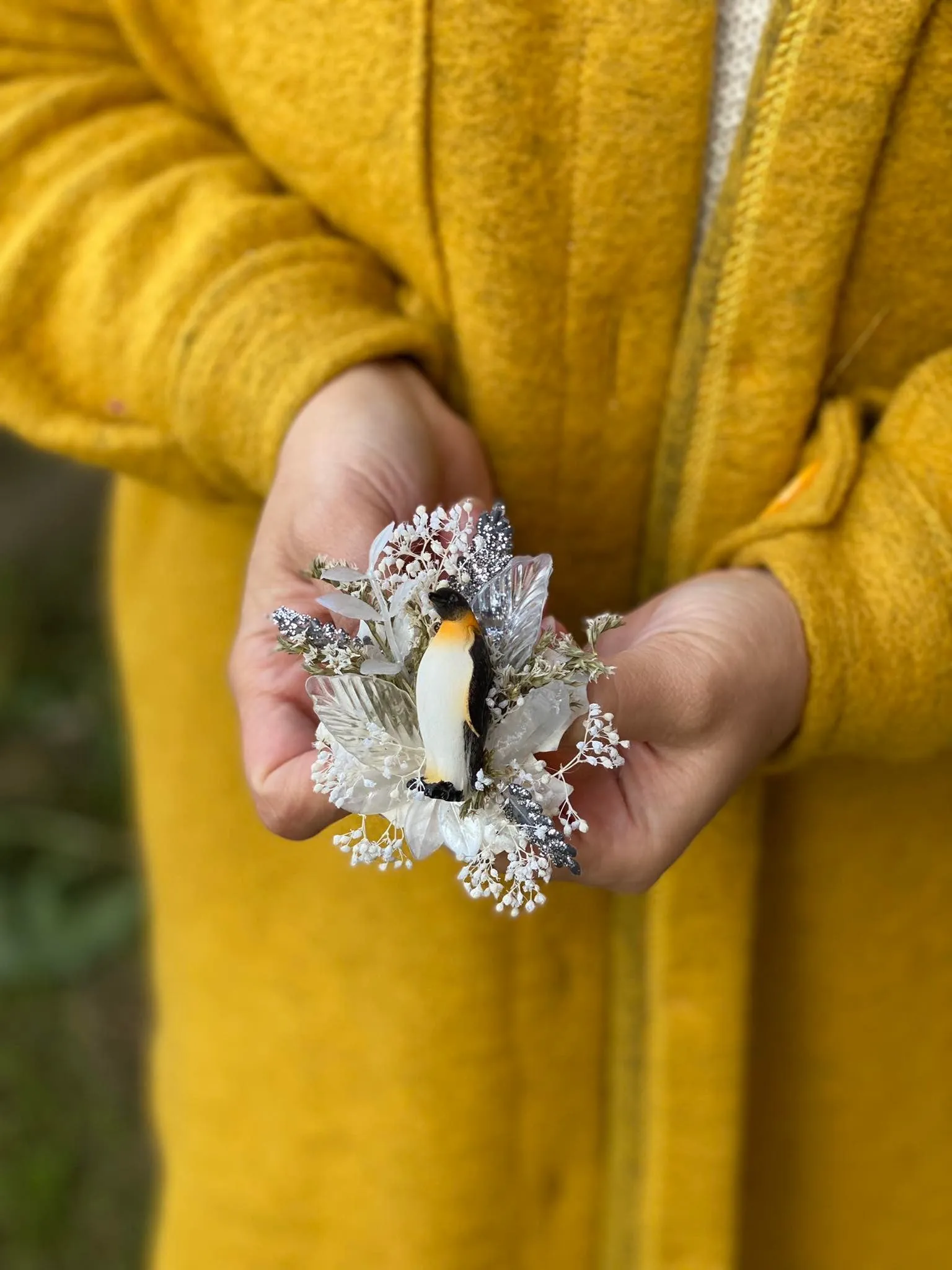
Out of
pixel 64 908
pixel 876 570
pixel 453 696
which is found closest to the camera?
pixel 453 696

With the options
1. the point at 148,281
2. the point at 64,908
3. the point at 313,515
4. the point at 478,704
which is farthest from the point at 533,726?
the point at 64,908

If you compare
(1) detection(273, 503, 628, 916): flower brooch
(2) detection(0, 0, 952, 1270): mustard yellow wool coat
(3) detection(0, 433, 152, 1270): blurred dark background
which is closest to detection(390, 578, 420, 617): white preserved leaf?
(1) detection(273, 503, 628, 916): flower brooch

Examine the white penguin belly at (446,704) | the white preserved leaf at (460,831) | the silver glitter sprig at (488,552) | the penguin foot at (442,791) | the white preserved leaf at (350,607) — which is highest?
the silver glitter sprig at (488,552)

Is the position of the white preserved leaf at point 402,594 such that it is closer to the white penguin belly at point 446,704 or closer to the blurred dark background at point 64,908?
the white penguin belly at point 446,704

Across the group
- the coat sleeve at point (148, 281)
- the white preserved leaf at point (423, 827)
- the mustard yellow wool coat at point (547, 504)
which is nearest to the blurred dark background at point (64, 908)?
the mustard yellow wool coat at point (547, 504)

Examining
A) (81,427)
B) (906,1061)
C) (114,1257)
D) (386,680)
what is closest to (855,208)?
(386,680)

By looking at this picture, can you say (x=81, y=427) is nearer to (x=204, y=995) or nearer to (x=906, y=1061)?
(x=204, y=995)

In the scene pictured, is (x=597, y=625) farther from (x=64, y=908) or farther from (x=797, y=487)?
(x=64, y=908)
